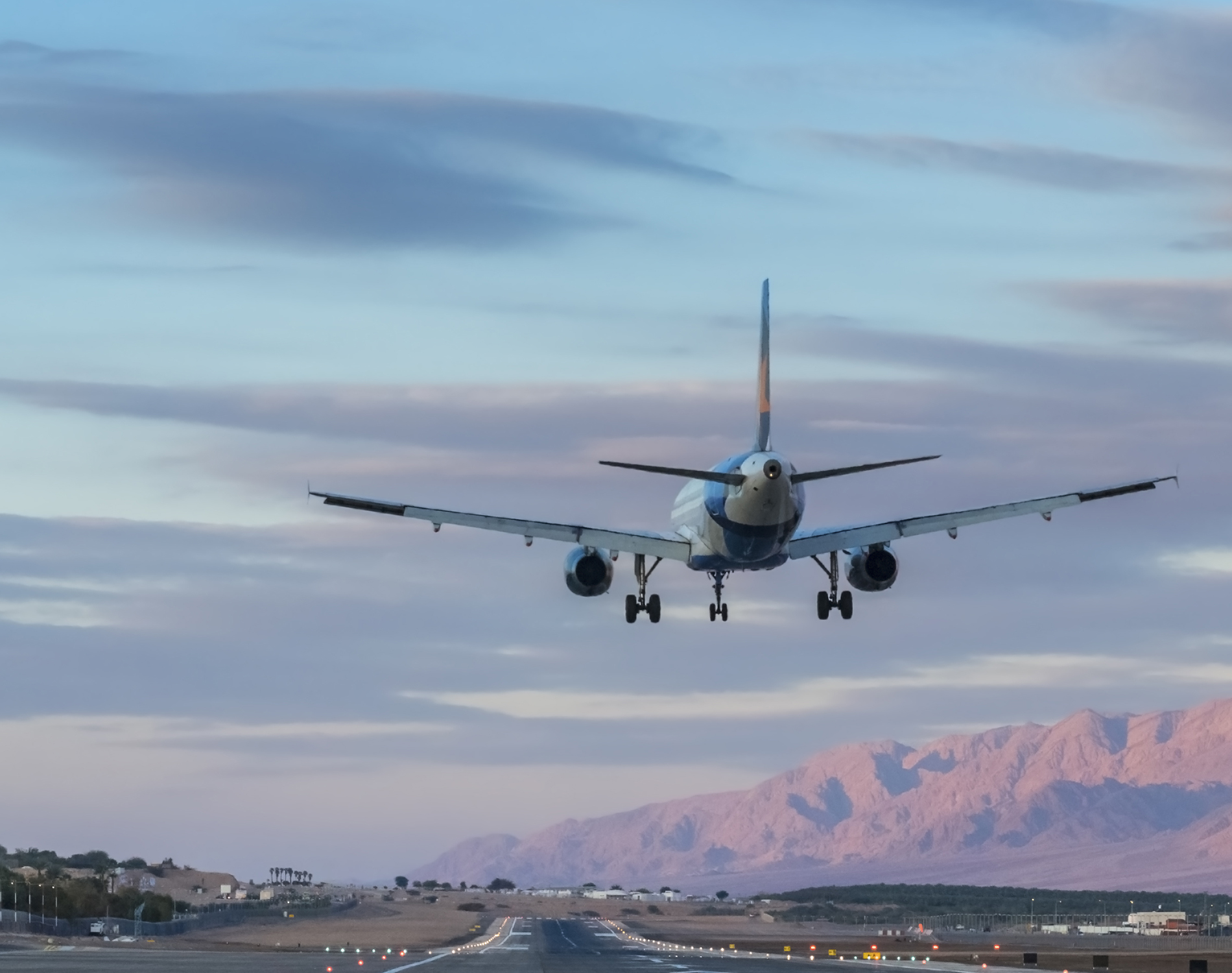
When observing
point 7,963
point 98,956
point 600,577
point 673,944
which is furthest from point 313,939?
point 600,577

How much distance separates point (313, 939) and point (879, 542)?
4958 inches

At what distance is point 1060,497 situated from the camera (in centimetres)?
8938

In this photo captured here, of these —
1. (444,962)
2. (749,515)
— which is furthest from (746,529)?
(444,962)

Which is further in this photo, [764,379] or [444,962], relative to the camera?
[444,962]

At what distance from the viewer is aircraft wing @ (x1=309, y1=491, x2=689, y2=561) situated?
8869 centimetres

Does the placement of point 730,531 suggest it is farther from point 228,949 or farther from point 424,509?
point 228,949

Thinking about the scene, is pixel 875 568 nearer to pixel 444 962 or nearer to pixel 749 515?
pixel 749 515

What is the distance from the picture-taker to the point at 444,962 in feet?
404

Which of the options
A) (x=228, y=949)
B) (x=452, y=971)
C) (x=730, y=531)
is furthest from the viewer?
(x=228, y=949)

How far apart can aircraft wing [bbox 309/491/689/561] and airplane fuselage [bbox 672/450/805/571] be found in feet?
8.35

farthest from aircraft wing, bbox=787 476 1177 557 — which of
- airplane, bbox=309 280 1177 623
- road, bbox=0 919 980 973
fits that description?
road, bbox=0 919 980 973

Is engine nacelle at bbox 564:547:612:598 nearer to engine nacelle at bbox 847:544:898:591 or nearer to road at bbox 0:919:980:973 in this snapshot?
engine nacelle at bbox 847:544:898:591

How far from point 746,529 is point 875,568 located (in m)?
9.96

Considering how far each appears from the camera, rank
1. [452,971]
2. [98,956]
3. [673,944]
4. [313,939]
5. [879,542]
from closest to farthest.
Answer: [879,542] → [452,971] → [98,956] → [673,944] → [313,939]
